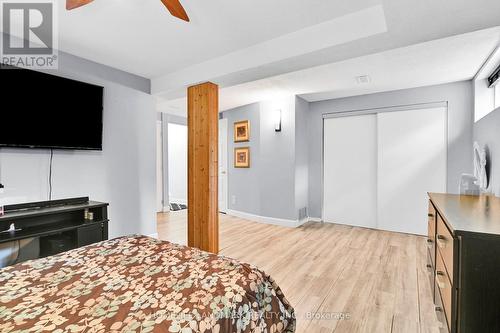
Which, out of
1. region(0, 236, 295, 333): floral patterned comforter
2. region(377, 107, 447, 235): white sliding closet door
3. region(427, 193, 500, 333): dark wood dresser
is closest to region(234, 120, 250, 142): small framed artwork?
region(377, 107, 447, 235): white sliding closet door

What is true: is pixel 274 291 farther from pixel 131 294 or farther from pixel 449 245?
pixel 449 245

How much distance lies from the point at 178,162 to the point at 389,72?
5.50 m

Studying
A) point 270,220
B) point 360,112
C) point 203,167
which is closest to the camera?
point 203,167

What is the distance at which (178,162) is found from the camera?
22.5 ft

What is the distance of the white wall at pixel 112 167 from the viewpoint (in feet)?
7.85

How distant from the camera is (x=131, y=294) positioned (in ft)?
3.35

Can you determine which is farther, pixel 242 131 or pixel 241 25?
pixel 242 131

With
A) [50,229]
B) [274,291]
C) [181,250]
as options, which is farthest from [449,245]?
[50,229]

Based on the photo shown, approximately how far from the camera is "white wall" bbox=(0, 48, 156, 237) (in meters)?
2.39

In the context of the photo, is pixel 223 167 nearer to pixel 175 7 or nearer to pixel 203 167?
pixel 203 167

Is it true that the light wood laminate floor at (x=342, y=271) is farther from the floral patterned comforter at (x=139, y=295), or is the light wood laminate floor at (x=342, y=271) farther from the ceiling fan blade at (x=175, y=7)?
the ceiling fan blade at (x=175, y=7)

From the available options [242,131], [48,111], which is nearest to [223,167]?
[242,131]

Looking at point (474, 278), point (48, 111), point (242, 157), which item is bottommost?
point (474, 278)

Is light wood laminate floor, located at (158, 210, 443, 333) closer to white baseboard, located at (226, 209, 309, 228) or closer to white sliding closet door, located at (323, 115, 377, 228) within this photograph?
white baseboard, located at (226, 209, 309, 228)
